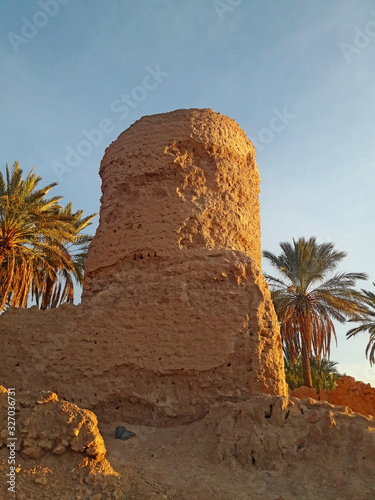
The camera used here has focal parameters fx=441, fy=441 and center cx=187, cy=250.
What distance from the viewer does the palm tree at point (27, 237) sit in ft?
40.6

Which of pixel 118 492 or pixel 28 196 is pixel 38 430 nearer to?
pixel 118 492

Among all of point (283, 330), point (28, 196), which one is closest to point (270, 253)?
point (283, 330)

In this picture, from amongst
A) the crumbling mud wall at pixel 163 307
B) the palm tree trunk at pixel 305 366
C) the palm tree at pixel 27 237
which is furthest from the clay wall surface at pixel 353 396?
the palm tree at pixel 27 237

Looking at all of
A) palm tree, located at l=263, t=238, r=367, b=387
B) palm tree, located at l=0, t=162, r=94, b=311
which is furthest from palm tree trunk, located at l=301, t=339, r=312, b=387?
palm tree, located at l=0, t=162, r=94, b=311

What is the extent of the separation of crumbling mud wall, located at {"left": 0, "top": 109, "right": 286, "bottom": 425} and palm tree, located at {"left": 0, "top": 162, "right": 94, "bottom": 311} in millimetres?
6858

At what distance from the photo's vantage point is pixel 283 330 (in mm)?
14266

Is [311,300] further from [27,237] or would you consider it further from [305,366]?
[27,237]

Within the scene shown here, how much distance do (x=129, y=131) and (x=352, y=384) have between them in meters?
6.81

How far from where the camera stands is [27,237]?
43.4 ft

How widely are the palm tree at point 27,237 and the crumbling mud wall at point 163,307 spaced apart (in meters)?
6.86

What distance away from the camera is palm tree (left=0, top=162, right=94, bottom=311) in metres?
12.4

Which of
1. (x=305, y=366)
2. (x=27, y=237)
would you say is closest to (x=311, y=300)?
(x=305, y=366)

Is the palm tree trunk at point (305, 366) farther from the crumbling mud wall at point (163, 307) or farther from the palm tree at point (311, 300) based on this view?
the crumbling mud wall at point (163, 307)

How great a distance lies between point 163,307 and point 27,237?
9070 mm
